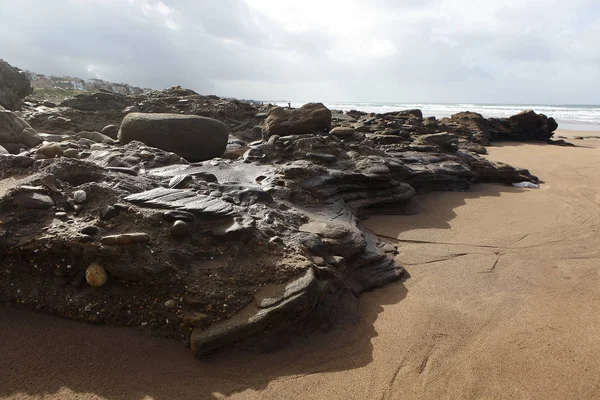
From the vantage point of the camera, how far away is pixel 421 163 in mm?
7297

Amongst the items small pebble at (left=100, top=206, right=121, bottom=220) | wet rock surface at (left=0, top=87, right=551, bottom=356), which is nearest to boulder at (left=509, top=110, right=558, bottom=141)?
wet rock surface at (left=0, top=87, right=551, bottom=356)

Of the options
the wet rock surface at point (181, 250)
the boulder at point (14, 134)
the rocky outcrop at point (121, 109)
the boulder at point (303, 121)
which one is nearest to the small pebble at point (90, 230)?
the wet rock surface at point (181, 250)

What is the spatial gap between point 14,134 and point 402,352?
6509mm

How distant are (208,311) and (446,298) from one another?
218 cm

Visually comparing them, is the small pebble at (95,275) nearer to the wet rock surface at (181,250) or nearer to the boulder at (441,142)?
the wet rock surface at (181,250)

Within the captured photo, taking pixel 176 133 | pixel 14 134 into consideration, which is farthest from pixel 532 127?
pixel 14 134

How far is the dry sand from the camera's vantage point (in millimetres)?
2223

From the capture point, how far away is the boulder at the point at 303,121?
27.3 feet

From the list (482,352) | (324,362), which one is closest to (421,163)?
(482,352)

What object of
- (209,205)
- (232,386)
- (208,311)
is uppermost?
(209,205)

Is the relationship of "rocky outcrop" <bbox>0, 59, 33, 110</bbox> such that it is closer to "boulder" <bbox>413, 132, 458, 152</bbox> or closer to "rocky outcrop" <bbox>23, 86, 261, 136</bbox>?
"rocky outcrop" <bbox>23, 86, 261, 136</bbox>

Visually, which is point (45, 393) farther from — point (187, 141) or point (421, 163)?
point (421, 163)

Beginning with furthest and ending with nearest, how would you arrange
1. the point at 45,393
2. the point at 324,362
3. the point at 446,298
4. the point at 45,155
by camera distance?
the point at 45,155 < the point at 446,298 < the point at 324,362 < the point at 45,393

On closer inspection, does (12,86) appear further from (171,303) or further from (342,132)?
(171,303)
